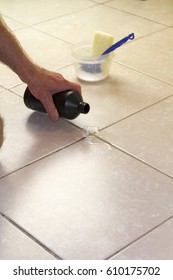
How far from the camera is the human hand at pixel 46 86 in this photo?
5.75ft

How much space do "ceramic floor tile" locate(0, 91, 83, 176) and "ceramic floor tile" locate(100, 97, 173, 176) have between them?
5.0 inches

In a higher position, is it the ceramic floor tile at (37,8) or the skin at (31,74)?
the ceramic floor tile at (37,8)

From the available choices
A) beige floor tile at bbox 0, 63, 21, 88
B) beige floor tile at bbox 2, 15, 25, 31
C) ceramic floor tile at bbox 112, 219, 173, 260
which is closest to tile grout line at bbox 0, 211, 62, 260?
ceramic floor tile at bbox 112, 219, 173, 260

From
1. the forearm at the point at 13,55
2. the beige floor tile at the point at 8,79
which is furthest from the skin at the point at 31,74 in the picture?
the beige floor tile at the point at 8,79

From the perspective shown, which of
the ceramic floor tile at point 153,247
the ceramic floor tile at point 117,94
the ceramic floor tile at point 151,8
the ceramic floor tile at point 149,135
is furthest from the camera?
the ceramic floor tile at point 151,8

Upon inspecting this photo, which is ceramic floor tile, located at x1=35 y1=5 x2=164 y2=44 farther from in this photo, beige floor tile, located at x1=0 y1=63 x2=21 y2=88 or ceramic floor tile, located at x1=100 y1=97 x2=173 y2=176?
ceramic floor tile, located at x1=100 y1=97 x2=173 y2=176

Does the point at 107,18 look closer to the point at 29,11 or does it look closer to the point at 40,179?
the point at 29,11

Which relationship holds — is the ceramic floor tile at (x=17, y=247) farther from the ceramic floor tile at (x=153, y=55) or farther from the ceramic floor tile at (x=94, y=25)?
the ceramic floor tile at (x=94, y=25)

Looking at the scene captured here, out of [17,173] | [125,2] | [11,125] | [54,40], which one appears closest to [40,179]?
[17,173]

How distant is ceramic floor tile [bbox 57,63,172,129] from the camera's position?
1.84m

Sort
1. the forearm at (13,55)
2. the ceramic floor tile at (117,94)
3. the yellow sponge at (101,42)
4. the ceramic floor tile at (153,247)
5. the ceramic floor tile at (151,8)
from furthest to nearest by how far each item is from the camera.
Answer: the ceramic floor tile at (151,8) < the yellow sponge at (101,42) < the ceramic floor tile at (117,94) < the forearm at (13,55) < the ceramic floor tile at (153,247)

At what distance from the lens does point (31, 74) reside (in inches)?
69.0

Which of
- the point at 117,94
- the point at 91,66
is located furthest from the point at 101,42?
the point at 117,94

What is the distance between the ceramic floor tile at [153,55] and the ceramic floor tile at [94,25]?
0.08 m
